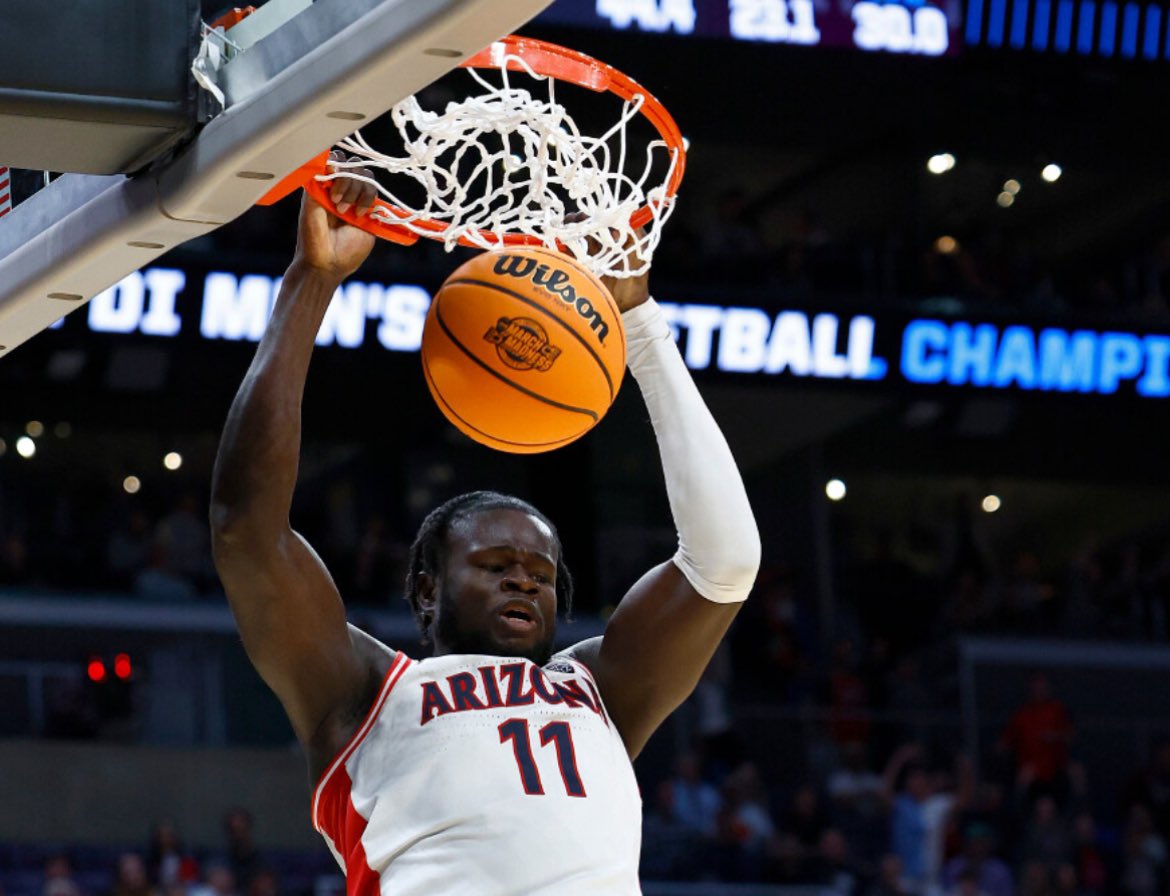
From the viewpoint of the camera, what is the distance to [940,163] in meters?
17.3

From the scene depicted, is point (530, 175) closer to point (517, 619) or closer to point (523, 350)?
point (523, 350)

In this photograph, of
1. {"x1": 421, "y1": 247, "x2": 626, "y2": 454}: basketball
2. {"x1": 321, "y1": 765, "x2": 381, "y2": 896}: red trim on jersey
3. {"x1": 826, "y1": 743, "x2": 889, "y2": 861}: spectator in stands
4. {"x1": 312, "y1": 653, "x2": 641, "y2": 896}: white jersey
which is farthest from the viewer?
{"x1": 826, "y1": 743, "x2": 889, "y2": 861}: spectator in stands

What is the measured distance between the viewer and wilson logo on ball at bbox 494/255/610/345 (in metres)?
3.47

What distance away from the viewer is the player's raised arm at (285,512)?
3238 mm

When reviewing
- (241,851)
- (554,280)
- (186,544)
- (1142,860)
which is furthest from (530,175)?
(186,544)

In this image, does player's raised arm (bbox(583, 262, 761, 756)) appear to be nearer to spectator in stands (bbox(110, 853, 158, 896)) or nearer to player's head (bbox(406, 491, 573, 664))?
player's head (bbox(406, 491, 573, 664))

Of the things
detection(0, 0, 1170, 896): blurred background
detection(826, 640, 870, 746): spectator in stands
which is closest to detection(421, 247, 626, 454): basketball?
detection(0, 0, 1170, 896): blurred background

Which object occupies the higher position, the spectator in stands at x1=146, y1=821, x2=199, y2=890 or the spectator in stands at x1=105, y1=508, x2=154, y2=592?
the spectator in stands at x1=105, y1=508, x2=154, y2=592

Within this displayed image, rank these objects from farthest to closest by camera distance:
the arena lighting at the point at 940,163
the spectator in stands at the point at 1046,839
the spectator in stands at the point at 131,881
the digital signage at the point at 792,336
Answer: the arena lighting at the point at 940,163 < the spectator in stands at the point at 1046,839 < the digital signage at the point at 792,336 < the spectator in stands at the point at 131,881

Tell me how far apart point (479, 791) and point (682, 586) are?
23.2 inches

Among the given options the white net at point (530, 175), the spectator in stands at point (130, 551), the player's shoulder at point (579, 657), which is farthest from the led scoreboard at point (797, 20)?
the player's shoulder at point (579, 657)

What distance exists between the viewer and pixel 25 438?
645 inches

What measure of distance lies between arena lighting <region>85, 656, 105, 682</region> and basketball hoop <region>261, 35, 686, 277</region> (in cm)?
852

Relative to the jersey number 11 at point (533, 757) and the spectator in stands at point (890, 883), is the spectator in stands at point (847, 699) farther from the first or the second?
the jersey number 11 at point (533, 757)
